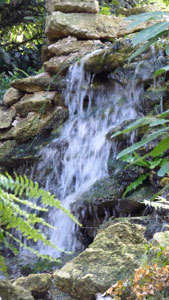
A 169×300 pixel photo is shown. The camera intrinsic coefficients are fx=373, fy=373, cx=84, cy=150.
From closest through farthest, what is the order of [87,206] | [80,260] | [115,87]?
[80,260], [87,206], [115,87]

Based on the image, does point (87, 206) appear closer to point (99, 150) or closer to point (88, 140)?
point (99, 150)

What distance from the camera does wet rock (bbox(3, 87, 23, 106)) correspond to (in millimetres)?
8094

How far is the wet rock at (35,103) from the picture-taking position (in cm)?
745

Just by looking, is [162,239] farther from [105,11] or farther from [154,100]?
[105,11]

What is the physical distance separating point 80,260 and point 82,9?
759 cm

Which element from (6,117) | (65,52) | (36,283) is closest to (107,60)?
(65,52)

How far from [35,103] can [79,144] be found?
5.14 ft

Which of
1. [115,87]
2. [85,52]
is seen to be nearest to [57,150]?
[115,87]

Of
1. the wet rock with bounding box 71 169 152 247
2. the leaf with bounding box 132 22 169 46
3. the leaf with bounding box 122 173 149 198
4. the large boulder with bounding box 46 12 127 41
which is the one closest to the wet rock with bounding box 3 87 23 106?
the large boulder with bounding box 46 12 127 41

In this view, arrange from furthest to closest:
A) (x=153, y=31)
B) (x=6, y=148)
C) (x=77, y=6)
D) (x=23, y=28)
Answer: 1. (x=23, y=28)
2. (x=77, y=6)
3. (x=6, y=148)
4. (x=153, y=31)

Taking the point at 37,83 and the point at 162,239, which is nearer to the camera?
the point at 162,239

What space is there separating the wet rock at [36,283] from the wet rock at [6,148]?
460cm

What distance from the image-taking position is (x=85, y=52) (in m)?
7.96

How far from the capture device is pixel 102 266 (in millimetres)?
2363
